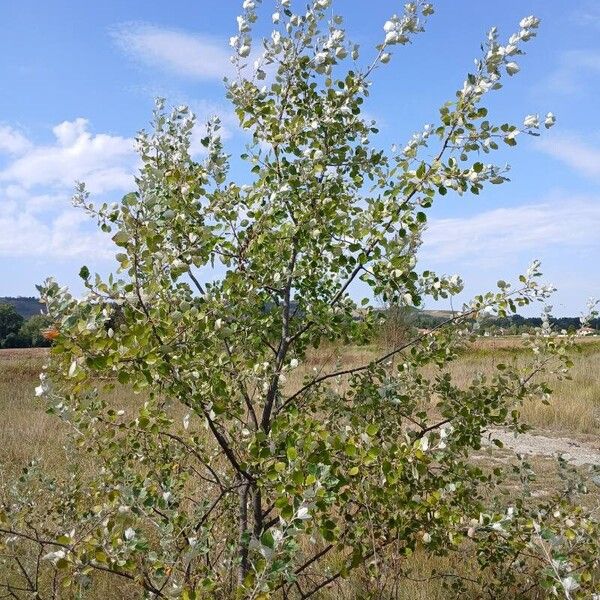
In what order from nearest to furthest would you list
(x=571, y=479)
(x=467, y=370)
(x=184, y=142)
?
(x=184, y=142) → (x=571, y=479) → (x=467, y=370)

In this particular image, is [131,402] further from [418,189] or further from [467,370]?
[418,189]

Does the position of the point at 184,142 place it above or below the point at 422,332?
above

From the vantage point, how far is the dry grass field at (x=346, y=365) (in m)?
4.41

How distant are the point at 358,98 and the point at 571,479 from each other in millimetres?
2621

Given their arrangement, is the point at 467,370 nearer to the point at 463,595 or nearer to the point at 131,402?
the point at 131,402

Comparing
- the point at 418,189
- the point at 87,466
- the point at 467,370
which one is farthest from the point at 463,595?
the point at 467,370

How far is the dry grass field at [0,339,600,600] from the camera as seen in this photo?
4410 mm

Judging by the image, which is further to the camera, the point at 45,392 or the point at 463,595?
the point at 463,595

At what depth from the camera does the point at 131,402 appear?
14.2 meters

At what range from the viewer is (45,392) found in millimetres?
2381

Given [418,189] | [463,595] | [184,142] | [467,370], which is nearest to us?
[418,189]

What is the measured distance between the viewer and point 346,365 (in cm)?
692

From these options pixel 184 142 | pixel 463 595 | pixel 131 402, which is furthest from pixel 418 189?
pixel 131 402

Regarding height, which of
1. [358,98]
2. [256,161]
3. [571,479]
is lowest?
[571,479]
